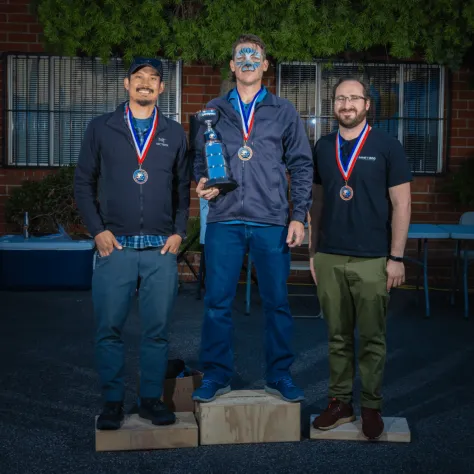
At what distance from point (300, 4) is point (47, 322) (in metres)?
4.39

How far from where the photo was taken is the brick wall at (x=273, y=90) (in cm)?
1120

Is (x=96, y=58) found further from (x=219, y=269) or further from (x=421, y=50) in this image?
(x=219, y=269)

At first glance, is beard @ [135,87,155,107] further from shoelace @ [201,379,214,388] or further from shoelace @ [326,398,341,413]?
shoelace @ [326,398,341,413]

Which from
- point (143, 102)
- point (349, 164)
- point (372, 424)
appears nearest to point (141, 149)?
point (143, 102)

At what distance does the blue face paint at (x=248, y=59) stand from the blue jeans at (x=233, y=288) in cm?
84

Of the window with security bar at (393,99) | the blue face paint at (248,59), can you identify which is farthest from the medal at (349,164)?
the window with security bar at (393,99)

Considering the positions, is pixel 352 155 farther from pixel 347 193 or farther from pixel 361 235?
pixel 361 235

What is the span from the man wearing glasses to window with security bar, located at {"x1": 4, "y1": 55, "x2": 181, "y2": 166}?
6.85m

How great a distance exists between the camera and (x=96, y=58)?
11.3 metres

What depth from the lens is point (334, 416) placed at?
479 cm

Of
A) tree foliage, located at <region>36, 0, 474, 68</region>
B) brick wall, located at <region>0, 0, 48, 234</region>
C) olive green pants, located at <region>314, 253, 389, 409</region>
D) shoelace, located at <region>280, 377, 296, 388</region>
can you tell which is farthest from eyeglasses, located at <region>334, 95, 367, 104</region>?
brick wall, located at <region>0, 0, 48, 234</region>

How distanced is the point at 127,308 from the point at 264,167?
3.37 feet

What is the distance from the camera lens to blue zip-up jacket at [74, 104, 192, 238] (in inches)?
181

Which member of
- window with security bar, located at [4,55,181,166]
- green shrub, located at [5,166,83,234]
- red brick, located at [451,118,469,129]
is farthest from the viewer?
red brick, located at [451,118,469,129]
